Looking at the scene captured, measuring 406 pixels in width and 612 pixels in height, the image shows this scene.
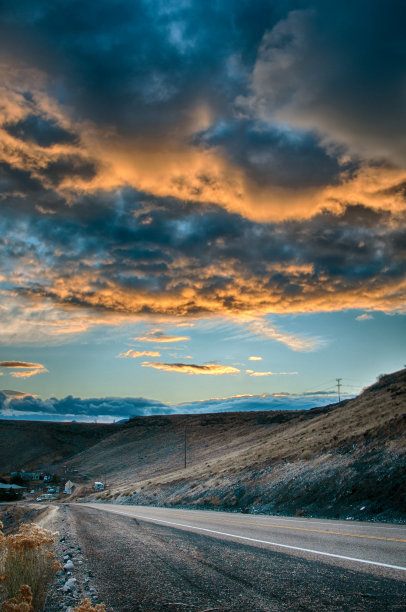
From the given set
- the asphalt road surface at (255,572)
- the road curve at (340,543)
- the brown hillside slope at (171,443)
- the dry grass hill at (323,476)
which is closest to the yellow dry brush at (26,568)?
the asphalt road surface at (255,572)

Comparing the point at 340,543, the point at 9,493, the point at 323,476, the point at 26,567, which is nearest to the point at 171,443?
the point at 9,493

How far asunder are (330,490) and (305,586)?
19241 millimetres

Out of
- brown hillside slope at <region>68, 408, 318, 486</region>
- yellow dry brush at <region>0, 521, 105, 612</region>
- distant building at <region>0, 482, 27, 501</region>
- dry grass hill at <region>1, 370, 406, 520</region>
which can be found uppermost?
yellow dry brush at <region>0, 521, 105, 612</region>

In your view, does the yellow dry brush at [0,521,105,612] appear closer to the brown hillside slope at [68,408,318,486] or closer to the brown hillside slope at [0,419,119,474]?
the brown hillside slope at [68,408,318,486]

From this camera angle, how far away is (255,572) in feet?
23.8

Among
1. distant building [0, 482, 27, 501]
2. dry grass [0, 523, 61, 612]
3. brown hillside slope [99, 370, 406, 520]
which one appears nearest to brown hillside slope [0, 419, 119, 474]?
distant building [0, 482, 27, 501]

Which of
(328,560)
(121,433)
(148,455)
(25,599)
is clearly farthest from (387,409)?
(121,433)

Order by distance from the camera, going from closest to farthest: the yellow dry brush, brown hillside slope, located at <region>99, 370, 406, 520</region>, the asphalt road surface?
the yellow dry brush, the asphalt road surface, brown hillside slope, located at <region>99, 370, 406, 520</region>

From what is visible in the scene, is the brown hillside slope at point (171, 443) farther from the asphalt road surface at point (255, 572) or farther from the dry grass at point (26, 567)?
the dry grass at point (26, 567)

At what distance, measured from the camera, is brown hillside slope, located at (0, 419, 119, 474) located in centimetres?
10512

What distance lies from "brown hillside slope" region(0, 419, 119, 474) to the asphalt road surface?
10540cm

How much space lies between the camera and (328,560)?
26.3 feet

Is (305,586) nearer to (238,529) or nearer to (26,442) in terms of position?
(238,529)

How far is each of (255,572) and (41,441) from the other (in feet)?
406
